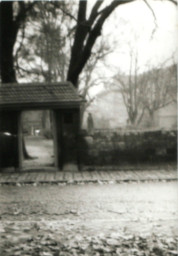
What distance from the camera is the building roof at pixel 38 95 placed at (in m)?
14.5

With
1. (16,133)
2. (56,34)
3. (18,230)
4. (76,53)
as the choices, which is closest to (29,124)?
(56,34)

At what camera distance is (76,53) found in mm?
17938

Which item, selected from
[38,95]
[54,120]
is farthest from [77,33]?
[54,120]

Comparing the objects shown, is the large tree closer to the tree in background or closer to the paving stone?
the paving stone

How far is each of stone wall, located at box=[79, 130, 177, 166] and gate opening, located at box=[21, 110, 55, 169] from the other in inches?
58.2

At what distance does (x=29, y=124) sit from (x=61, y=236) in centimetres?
2078

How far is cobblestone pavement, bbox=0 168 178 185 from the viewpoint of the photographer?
1285cm

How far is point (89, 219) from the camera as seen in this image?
7902mm

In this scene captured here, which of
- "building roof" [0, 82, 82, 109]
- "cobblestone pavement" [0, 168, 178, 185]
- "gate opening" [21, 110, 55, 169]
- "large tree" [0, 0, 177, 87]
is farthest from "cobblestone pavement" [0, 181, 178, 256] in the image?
"large tree" [0, 0, 177, 87]

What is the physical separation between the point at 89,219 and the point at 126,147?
7.51 m

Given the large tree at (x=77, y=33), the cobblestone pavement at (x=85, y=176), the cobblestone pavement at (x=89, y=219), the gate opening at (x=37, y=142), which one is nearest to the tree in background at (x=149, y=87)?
the gate opening at (x=37, y=142)

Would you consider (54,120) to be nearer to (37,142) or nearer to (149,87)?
(37,142)

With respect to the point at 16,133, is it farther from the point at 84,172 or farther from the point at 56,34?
the point at 56,34

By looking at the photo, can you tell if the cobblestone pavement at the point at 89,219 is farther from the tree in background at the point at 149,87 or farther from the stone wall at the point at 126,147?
the tree in background at the point at 149,87
